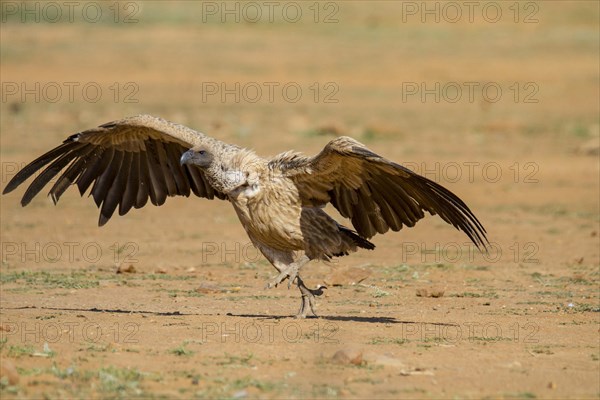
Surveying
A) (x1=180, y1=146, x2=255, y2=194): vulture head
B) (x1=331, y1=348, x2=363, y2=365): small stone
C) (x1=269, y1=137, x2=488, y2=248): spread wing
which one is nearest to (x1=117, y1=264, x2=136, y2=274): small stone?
(x1=180, y1=146, x2=255, y2=194): vulture head

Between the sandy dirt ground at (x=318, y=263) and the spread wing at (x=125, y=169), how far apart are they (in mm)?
1050

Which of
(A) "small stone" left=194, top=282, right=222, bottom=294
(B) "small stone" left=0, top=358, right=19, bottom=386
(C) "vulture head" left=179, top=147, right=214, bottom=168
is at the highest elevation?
(C) "vulture head" left=179, top=147, right=214, bottom=168

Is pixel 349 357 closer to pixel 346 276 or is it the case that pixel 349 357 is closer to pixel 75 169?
pixel 75 169

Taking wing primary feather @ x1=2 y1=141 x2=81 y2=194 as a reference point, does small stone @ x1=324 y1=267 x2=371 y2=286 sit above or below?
below

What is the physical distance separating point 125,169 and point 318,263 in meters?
3.57

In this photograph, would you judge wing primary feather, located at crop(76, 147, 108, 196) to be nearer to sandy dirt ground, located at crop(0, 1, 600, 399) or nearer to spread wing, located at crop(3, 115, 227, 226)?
spread wing, located at crop(3, 115, 227, 226)

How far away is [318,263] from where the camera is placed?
13570mm

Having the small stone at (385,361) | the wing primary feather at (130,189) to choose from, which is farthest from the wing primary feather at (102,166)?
the small stone at (385,361)

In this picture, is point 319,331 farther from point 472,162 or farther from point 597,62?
point 597,62

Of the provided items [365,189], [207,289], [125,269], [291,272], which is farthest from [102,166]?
[365,189]

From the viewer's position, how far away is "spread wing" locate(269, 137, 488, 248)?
8.70 meters

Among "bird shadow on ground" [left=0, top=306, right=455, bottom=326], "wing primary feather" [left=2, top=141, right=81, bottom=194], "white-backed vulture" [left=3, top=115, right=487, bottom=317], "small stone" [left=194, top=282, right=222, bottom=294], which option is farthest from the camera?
"small stone" [left=194, top=282, right=222, bottom=294]

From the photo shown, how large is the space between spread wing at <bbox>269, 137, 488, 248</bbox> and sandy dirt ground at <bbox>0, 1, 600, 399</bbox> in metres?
0.90

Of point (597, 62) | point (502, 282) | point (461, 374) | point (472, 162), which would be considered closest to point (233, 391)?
point (461, 374)
